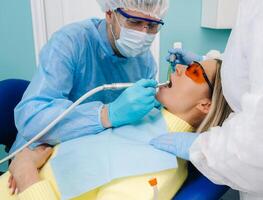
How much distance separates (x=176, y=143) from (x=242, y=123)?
0.29 meters

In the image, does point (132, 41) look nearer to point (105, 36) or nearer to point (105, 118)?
point (105, 36)

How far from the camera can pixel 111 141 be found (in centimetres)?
96

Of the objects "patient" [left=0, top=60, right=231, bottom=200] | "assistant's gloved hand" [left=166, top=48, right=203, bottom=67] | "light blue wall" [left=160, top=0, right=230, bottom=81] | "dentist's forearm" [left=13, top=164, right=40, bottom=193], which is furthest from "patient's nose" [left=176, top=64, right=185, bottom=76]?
"light blue wall" [left=160, top=0, right=230, bottom=81]

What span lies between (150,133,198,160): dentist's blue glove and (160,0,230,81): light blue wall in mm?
1299

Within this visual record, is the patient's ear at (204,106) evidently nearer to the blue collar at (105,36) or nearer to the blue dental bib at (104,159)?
the blue dental bib at (104,159)

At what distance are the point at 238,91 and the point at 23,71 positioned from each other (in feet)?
5.12

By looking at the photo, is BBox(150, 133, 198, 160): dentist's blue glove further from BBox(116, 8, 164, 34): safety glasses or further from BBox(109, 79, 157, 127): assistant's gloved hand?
BBox(116, 8, 164, 34): safety glasses

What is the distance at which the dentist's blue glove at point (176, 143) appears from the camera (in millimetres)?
910

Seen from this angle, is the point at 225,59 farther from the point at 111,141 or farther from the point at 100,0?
the point at 100,0

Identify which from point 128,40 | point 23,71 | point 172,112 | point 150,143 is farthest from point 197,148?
point 23,71

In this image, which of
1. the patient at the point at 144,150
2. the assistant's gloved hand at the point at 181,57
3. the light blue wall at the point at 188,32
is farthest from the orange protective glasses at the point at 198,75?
the light blue wall at the point at 188,32

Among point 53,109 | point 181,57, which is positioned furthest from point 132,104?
point 181,57

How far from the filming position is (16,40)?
6.15ft

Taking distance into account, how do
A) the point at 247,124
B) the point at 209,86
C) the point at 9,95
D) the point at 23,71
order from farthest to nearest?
the point at 23,71 < the point at 9,95 < the point at 209,86 < the point at 247,124
